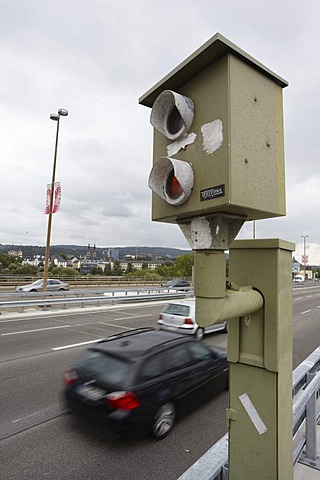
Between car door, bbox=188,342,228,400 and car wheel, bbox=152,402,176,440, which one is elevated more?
car door, bbox=188,342,228,400

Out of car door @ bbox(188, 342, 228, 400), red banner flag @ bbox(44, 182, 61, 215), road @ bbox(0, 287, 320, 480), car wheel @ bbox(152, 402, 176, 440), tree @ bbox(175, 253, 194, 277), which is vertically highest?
red banner flag @ bbox(44, 182, 61, 215)

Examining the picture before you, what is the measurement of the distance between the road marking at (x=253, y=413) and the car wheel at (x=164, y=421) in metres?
2.96

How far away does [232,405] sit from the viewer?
1.96 metres

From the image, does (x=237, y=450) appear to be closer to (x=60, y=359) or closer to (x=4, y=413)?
(x=4, y=413)

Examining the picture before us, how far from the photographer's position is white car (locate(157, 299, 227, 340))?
10625 mm

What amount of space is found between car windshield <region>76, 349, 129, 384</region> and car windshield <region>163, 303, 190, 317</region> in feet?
20.5

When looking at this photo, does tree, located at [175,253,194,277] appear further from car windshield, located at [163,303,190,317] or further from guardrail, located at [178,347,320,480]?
guardrail, located at [178,347,320,480]

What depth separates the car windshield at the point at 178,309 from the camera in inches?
430

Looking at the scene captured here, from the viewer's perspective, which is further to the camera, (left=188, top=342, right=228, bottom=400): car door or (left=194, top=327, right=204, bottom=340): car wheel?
(left=194, top=327, right=204, bottom=340): car wheel

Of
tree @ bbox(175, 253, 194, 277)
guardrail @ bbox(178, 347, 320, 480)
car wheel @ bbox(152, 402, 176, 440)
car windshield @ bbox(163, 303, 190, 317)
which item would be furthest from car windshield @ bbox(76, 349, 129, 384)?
tree @ bbox(175, 253, 194, 277)

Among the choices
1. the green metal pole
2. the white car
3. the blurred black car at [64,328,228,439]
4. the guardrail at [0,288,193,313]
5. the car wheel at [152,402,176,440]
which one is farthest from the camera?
the guardrail at [0,288,193,313]

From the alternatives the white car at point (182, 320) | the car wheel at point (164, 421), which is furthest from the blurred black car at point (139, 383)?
the white car at point (182, 320)

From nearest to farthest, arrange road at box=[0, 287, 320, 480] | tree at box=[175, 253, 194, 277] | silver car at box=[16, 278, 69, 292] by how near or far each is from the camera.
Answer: road at box=[0, 287, 320, 480] → silver car at box=[16, 278, 69, 292] → tree at box=[175, 253, 194, 277]

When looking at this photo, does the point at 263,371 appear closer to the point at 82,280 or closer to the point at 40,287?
the point at 40,287
